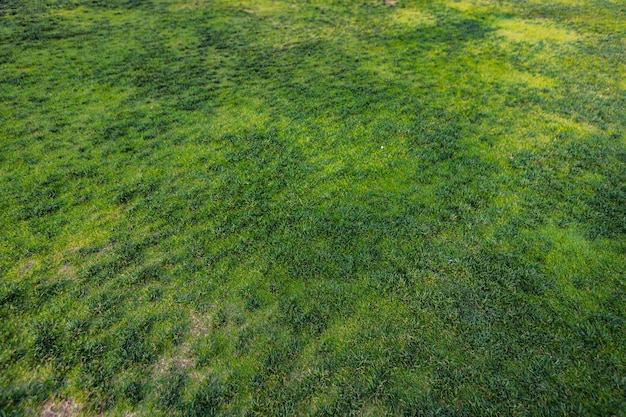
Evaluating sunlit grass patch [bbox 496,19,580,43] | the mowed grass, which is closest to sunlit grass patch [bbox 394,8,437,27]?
sunlit grass patch [bbox 496,19,580,43]

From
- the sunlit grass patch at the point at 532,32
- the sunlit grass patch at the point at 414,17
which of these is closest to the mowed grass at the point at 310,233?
the sunlit grass patch at the point at 532,32

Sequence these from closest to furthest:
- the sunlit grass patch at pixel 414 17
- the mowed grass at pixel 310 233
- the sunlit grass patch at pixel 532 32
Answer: the mowed grass at pixel 310 233, the sunlit grass patch at pixel 532 32, the sunlit grass patch at pixel 414 17

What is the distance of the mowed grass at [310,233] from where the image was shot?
3.05 m

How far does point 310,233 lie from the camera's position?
4406mm

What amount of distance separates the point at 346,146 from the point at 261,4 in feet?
29.8

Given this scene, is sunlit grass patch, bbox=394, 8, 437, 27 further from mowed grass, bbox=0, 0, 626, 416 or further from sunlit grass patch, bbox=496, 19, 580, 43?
mowed grass, bbox=0, 0, 626, 416

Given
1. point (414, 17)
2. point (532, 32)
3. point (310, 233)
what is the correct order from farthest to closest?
point (414, 17)
point (532, 32)
point (310, 233)

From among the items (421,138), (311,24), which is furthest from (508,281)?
(311,24)

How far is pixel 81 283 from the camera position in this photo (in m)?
3.80

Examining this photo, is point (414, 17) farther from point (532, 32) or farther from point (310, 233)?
point (310, 233)

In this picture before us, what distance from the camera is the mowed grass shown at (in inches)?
120

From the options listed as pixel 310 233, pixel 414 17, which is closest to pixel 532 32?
pixel 414 17

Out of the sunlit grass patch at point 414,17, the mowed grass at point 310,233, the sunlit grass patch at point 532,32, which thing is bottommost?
the mowed grass at point 310,233

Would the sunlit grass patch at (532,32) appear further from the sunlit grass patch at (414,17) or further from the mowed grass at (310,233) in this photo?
the sunlit grass patch at (414,17)
